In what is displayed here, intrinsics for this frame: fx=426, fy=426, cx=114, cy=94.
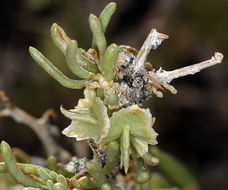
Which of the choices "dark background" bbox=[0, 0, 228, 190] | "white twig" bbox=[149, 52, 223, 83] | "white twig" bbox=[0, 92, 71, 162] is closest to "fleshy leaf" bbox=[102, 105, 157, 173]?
"white twig" bbox=[149, 52, 223, 83]

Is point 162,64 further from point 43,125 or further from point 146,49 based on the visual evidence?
point 146,49

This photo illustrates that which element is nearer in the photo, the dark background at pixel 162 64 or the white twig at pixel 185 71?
the white twig at pixel 185 71

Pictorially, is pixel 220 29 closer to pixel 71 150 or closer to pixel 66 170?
pixel 71 150

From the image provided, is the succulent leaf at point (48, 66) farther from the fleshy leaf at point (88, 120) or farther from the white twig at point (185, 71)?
the white twig at point (185, 71)

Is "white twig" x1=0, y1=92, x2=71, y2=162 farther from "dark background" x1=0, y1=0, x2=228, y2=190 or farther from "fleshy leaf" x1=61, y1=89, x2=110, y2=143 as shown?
"dark background" x1=0, y1=0, x2=228, y2=190

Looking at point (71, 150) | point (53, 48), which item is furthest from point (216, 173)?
point (53, 48)

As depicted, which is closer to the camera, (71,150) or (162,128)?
(71,150)

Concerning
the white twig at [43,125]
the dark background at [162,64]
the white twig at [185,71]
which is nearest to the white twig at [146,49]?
the white twig at [185,71]
